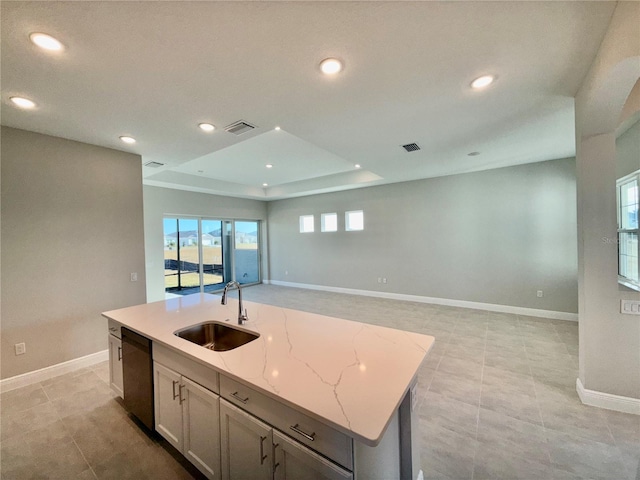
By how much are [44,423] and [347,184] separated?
565 centimetres

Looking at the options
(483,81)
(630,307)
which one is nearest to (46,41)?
(483,81)

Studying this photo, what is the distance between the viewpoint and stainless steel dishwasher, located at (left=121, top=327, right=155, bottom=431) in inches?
73.3

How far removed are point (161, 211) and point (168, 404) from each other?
5.12m

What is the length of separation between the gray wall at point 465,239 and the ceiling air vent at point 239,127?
402 cm

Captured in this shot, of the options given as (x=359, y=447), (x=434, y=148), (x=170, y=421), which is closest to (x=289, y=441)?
(x=359, y=447)

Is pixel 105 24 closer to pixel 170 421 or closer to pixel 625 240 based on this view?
pixel 170 421

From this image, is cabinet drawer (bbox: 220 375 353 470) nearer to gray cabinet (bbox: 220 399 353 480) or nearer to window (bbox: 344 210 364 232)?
gray cabinet (bbox: 220 399 353 480)

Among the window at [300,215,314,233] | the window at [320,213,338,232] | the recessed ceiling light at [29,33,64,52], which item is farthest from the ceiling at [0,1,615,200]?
the window at [300,215,314,233]

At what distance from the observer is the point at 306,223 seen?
7.59 meters

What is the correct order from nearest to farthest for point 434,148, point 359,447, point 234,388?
point 359,447
point 234,388
point 434,148

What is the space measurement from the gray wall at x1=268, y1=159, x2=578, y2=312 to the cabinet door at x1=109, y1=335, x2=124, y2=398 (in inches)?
201

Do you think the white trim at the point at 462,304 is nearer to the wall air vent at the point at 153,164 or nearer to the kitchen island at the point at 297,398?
the kitchen island at the point at 297,398

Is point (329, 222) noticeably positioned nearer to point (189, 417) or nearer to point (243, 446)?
point (189, 417)

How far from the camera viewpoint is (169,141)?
3.04 m
